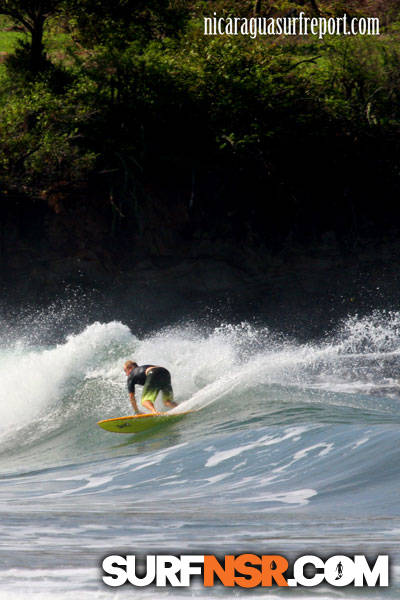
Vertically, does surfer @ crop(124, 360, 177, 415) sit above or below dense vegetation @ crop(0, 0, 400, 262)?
below

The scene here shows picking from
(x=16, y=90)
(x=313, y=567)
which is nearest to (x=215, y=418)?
(x=313, y=567)

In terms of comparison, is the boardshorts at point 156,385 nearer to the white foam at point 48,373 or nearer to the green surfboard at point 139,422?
the green surfboard at point 139,422

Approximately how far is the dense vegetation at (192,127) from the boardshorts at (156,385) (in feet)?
34.2

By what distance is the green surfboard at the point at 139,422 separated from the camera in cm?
→ 1085

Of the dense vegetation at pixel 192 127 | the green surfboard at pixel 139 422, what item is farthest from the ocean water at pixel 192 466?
the dense vegetation at pixel 192 127

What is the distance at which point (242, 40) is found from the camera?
23.1 metres

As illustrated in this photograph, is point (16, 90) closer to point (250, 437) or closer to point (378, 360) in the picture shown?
point (378, 360)

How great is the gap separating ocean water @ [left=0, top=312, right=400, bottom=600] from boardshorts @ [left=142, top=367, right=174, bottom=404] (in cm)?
30

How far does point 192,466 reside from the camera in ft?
26.8

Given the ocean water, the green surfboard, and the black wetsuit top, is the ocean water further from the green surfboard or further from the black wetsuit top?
the black wetsuit top

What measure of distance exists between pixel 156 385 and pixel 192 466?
3.76 metres

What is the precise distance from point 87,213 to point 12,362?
696 centimetres

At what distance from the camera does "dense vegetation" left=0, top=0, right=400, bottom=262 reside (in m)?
21.7

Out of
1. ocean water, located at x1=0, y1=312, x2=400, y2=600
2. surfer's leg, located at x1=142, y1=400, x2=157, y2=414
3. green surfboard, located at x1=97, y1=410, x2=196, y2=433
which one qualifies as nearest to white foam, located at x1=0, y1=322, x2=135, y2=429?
ocean water, located at x1=0, y1=312, x2=400, y2=600
